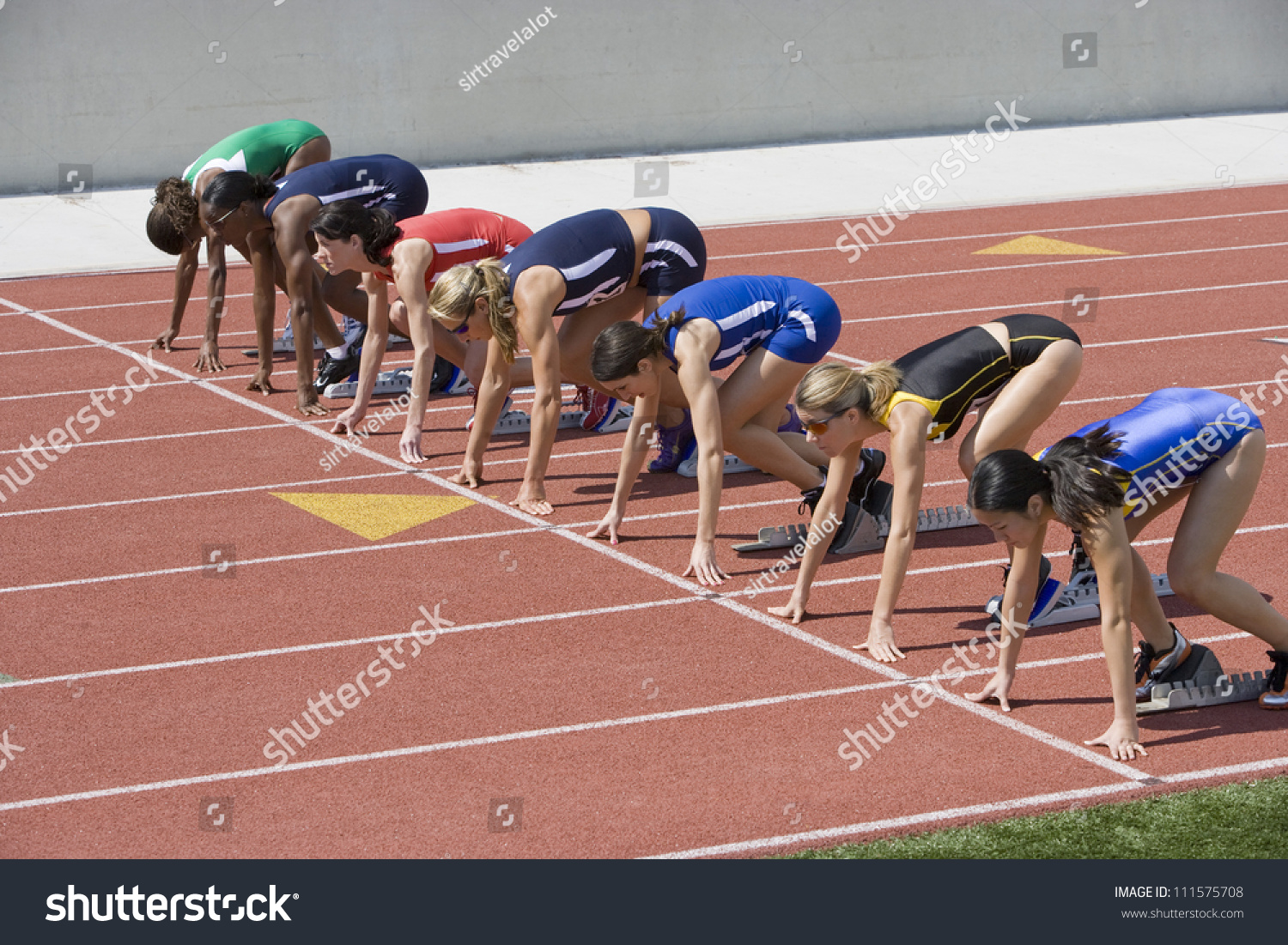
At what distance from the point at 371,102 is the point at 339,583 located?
13.0 meters

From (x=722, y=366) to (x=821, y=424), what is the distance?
1.52m

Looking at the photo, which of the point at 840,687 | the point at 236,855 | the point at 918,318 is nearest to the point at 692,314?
the point at 840,687

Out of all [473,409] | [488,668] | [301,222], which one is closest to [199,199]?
[301,222]

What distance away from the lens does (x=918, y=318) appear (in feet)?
38.9

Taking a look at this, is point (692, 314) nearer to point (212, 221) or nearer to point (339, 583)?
point (339, 583)

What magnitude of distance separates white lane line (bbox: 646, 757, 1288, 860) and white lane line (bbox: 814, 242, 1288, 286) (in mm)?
8655

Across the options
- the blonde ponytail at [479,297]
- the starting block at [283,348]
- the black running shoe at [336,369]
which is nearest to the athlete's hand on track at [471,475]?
the blonde ponytail at [479,297]

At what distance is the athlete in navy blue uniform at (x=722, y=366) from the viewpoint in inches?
247

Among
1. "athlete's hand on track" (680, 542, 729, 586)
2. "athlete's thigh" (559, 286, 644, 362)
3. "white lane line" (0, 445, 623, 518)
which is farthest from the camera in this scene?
"athlete's thigh" (559, 286, 644, 362)

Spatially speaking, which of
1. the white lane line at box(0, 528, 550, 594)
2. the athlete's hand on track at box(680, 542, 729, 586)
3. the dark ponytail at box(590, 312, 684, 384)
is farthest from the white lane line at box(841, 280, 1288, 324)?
the dark ponytail at box(590, 312, 684, 384)

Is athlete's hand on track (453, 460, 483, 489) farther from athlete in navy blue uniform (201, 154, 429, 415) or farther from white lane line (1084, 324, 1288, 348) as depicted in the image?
white lane line (1084, 324, 1288, 348)

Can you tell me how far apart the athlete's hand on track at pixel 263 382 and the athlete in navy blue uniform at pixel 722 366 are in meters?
3.59

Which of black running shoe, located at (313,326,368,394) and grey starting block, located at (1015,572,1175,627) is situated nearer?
grey starting block, located at (1015,572,1175,627)

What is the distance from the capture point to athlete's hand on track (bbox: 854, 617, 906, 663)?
5.73 m
